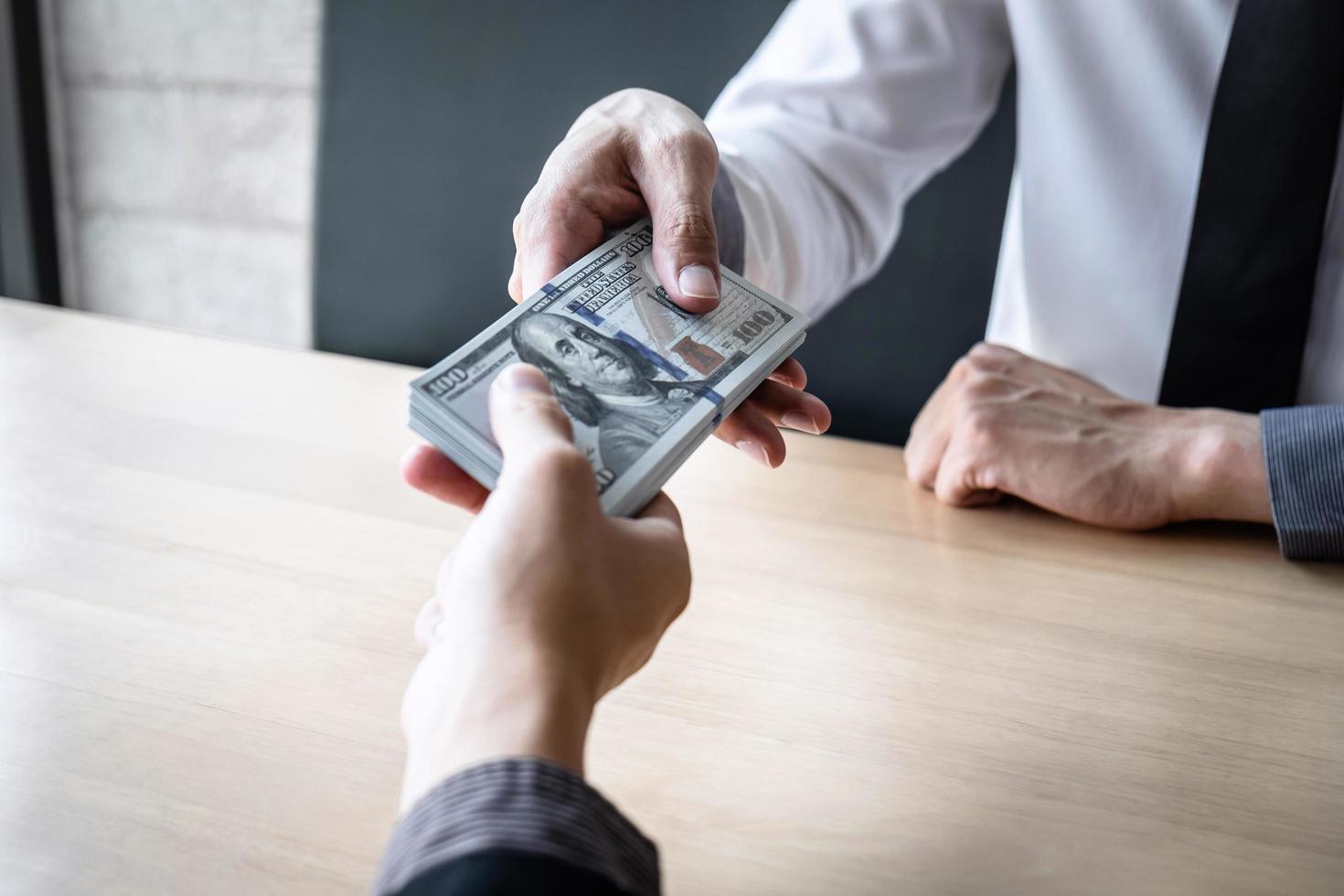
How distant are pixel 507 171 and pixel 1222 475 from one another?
96cm

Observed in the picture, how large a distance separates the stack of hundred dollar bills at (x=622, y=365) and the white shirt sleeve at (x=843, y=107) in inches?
14.6

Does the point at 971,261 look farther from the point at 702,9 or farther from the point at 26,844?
the point at 26,844

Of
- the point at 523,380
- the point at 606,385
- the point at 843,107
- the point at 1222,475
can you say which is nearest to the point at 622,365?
the point at 606,385

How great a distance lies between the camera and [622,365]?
0.62 meters

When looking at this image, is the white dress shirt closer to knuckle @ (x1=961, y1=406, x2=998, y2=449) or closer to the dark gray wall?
the dark gray wall

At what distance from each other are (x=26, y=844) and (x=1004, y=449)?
68 centimetres

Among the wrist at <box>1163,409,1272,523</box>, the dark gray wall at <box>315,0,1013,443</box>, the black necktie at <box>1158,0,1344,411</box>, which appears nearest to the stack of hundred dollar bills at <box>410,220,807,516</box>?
the wrist at <box>1163,409,1272,523</box>

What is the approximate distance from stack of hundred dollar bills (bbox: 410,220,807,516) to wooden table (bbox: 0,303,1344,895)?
0.13 metres

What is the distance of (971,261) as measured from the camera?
4.28 ft

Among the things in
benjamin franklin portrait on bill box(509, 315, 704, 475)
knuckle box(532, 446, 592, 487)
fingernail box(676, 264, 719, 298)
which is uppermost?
knuckle box(532, 446, 592, 487)

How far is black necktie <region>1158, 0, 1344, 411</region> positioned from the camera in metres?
0.94

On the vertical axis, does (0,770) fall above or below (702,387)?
below

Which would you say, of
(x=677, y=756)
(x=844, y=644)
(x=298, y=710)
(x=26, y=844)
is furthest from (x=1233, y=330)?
(x=26, y=844)

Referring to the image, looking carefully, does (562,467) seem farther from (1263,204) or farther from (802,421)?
(1263,204)
